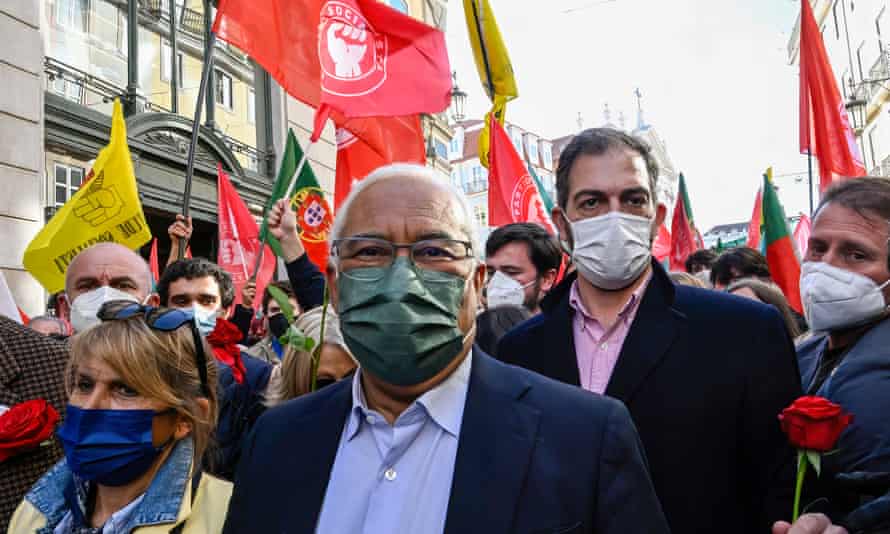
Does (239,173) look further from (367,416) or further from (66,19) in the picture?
(367,416)

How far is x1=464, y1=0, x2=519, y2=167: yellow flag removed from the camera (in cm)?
645

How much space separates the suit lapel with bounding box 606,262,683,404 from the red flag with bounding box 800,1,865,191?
4.75 meters

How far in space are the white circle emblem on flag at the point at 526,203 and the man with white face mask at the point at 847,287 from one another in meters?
4.70

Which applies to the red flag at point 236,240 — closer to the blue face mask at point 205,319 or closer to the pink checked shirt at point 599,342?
the blue face mask at point 205,319

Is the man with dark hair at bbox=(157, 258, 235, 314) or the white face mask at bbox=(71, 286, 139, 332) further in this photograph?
the man with dark hair at bbox=(157, 258, 235, 314)

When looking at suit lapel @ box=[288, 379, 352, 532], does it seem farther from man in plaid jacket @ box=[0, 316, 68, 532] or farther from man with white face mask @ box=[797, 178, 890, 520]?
man in plaid jacket @ box=[0, 316, 68, 532]

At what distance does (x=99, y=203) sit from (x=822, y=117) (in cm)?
561

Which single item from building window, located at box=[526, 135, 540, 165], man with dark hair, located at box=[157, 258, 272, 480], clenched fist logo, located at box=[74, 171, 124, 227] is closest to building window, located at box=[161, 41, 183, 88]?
clenched fist logo, located at box=[74, 171, 124, 227]

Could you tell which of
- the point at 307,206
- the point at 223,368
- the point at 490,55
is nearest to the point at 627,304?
the point at 223,368

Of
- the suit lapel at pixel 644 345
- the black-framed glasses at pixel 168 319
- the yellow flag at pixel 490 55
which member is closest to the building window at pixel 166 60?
the yellow flag at pixel 490 55

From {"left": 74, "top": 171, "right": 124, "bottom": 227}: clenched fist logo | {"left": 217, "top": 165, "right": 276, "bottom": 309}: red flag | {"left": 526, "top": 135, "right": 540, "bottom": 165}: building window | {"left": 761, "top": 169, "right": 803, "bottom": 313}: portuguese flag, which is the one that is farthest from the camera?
{"left": 526, "top": 135, "right": 540, "bottom": 165}: building window

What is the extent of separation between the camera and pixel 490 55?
648 cm

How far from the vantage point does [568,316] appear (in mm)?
2379

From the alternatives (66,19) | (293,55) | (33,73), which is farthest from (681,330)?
(66,19)
